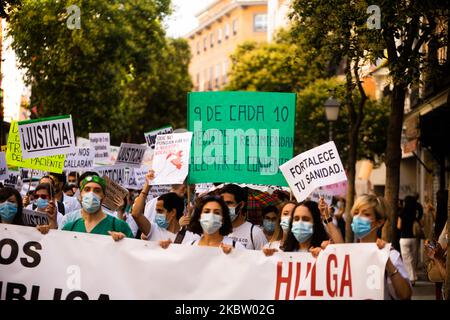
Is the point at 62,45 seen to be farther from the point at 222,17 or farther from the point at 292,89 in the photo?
the point at 222,17

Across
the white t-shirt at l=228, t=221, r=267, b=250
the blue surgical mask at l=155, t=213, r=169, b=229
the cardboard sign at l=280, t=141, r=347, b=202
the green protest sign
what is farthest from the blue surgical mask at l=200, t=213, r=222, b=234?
the green protest sign

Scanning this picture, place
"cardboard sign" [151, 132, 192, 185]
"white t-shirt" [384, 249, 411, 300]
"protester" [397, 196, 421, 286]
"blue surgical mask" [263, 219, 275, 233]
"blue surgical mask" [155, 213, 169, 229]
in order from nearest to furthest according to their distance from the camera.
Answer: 1. "white t-shirt" [384, 249, 411, 300]
2. "blue surgical mask" [155, 213, 169, 229]
3. "cardboard sign" [151, 132, 192, 185]
4. "blue surgical mask" [263, 219, 275, 233]
5. "protester" [397, 196, 421, 286]

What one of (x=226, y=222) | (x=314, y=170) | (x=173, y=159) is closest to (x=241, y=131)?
(x=173, y=159)

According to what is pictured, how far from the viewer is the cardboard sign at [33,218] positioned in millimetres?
9930

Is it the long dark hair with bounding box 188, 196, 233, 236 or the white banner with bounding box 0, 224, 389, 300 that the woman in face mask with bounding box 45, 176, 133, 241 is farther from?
the white banner with bounding box 0, 224, 389, 300

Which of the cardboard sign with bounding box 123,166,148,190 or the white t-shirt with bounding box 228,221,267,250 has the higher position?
the cardboard sign with bounding box 123,166,148,190

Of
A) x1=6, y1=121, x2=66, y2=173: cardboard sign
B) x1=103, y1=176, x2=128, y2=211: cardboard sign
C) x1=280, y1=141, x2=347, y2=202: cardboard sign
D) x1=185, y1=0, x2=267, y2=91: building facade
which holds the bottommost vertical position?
x1=103, y1=176, x2=128, y2=211: cardboard sign

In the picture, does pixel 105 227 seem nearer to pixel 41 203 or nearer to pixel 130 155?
pixel 41 203

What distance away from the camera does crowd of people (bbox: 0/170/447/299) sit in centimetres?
793

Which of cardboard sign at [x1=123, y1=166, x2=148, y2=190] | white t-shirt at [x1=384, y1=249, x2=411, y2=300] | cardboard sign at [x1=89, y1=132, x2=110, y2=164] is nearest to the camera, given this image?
white t-shirt at [x1=384, y1=249, x2=411, y2=300]

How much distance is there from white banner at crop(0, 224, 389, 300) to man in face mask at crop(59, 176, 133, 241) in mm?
626

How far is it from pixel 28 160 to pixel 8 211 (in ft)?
7.96

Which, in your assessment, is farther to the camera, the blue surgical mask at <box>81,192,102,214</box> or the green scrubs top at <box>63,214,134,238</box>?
the blue surgical mask at <box>81,192,102,214</box>

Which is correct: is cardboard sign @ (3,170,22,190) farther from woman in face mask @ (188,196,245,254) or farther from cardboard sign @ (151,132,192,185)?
woman in face mask @ (188,196,245,254)
